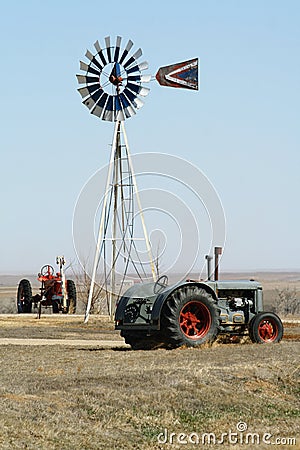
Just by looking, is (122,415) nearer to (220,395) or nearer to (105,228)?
(220,395)

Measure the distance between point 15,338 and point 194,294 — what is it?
26.9 feet

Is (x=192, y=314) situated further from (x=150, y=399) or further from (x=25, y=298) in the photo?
(x=25, y=298)

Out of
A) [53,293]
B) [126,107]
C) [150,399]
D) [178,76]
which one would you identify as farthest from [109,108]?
[150,399]

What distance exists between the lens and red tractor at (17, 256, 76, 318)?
149ft

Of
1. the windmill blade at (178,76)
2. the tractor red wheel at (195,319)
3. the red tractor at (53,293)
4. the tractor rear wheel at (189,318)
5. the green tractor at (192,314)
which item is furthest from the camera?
the red tractor at (53,293)

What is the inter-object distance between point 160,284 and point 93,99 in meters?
15.2

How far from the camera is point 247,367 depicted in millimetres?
16094

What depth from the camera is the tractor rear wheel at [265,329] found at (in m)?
21.2

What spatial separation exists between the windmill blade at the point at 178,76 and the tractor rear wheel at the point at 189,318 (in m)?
12.3

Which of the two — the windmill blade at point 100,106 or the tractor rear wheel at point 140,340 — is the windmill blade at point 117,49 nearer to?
the windmill blade at point 100,106

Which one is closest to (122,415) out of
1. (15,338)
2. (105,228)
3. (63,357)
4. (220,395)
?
(220,395)

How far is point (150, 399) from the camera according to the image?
525 inches

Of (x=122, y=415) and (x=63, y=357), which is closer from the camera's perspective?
(x=122, y=415)

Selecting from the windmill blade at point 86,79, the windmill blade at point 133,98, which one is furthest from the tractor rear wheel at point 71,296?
the windmill blade at point 86,79
